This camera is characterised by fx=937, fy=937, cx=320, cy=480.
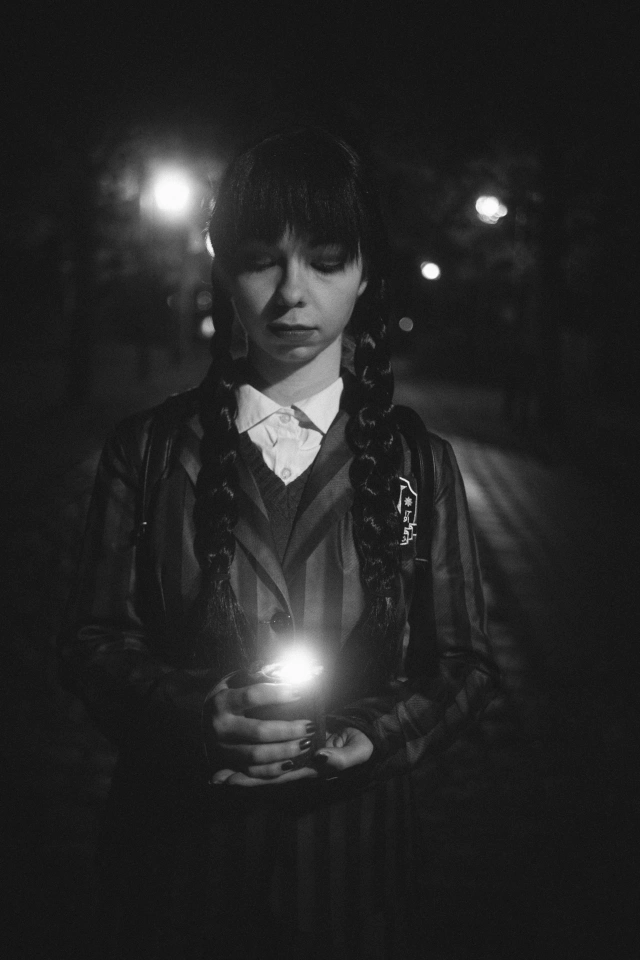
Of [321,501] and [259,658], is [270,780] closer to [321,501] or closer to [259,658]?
[259,658]

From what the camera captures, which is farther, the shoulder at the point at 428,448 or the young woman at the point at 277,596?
the shoulder at the point at 428,448

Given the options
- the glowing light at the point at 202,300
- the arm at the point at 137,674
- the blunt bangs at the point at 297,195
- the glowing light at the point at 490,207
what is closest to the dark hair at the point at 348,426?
the blunt bangs at the point at 297,195

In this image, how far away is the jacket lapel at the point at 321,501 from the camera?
6.36ft

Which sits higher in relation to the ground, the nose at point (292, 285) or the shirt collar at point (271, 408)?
the nose at point (292, 285)

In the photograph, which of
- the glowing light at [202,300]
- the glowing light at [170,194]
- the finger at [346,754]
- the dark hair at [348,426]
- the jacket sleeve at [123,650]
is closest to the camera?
the finger at [346,754]

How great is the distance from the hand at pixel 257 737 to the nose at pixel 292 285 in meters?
0.76

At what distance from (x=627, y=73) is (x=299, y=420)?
14.0 m

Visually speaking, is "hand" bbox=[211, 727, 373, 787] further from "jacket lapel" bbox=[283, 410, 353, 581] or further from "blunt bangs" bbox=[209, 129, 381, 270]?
"blunt bangs" bbox=[209, 129, 381, 270]

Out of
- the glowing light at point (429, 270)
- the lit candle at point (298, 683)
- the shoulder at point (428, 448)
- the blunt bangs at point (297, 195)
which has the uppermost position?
the glowing light at point (429, 270)

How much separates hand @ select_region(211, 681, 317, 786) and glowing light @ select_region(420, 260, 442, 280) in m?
2.47

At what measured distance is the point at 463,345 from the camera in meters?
35.2

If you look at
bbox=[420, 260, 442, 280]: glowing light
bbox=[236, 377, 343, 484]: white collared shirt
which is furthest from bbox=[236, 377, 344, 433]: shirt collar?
bbox=[420, 260, 442, 280]: glowing light

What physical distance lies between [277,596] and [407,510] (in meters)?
0.34

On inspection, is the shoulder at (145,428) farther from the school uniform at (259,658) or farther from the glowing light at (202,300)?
the glowing light at (202,300)
